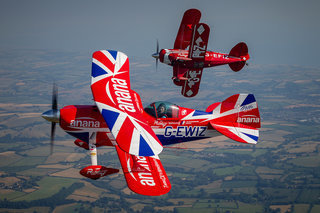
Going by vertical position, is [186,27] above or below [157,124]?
above

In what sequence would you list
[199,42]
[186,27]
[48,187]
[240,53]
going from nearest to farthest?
[199,42] → [240,53] → [186,27] → [48,187]

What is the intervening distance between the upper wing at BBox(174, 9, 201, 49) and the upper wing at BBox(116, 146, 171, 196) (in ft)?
40.8

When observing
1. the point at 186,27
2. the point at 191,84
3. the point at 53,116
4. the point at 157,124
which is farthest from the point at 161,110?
the point at 186,27

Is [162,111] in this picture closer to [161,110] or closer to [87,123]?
[161,110]

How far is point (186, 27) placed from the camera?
26375 millimetres

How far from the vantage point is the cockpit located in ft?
58.8

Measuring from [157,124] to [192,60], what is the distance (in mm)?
8217

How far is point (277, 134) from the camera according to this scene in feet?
579

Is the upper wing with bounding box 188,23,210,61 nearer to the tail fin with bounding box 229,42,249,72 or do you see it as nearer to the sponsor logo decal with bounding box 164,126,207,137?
the tail fin with bounding box 229,42,249,72

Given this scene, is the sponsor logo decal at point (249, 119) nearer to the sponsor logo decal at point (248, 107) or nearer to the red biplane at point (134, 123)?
the red biplane at point (134, 123)

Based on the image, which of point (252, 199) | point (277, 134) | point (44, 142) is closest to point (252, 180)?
point (252, 199)

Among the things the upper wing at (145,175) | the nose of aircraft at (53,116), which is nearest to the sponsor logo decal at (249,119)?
the upper wing at (145,175)

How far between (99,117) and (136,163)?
316 centimetres

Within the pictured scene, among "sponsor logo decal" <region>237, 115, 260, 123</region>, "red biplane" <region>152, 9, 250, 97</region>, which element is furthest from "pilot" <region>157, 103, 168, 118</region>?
Result: "red biplane" <region>152, 9, 250, 97</region>
